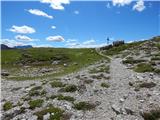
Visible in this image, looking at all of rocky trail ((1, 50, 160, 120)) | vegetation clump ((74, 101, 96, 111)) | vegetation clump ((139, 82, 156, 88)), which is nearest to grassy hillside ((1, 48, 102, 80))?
rocky trail ((1, 50, 160, 120))

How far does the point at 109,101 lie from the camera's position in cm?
2205

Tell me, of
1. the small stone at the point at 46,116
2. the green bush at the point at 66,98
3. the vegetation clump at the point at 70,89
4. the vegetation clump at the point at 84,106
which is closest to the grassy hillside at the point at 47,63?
the vegetation clump at the point at 70,89

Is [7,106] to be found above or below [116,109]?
below

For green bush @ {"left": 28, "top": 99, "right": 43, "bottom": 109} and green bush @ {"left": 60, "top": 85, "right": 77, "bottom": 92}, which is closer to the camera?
green bush @ {"left": 28, "top": 99, "right": 43, "bottom": 109}

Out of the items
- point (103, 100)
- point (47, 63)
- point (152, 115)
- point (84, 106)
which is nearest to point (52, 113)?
point (84, 106)

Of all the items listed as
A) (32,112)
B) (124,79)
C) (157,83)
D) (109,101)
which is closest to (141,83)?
(157,83)

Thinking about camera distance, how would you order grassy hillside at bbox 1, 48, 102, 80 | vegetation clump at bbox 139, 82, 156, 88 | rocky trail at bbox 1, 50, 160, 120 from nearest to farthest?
rocky trail at bbox 1, 50, 160, 120
vegetation clump at bbox 139, 82, 156, 88
grassy hillside at bbox 1, 48, 102, 80

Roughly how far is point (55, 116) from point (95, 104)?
4.17 m

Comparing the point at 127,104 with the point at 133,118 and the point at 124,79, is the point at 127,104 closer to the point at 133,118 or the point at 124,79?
the point at 133,118

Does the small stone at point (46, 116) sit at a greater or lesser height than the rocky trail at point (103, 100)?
lesser

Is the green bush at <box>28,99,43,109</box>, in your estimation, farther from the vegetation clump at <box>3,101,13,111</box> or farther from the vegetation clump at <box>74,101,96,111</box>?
the vegetation clump at <box>74,101,96,111</box>

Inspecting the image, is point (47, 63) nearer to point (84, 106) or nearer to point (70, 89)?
point (70, 89)

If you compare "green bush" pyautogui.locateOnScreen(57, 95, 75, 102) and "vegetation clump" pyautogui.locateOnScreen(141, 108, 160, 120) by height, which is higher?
"green bush" pyautogui.locateOnScreen(57, 95, 75, 102)

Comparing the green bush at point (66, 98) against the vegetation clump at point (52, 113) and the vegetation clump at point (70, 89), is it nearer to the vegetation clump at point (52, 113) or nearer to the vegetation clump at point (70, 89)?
the vegetation clump at point (70, 89)
